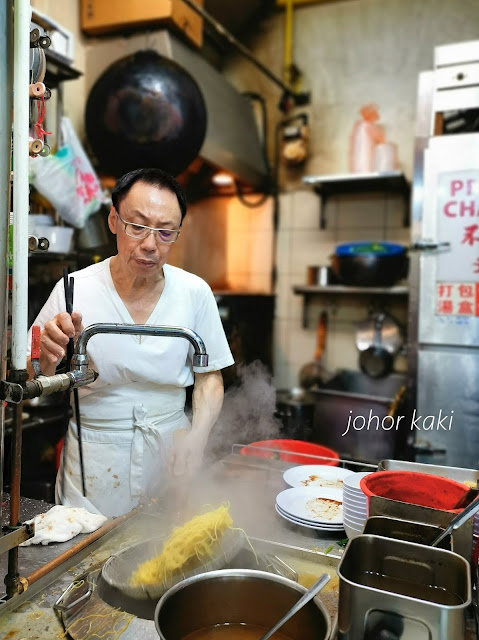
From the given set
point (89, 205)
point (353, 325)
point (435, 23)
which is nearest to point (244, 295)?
point (353, 325)

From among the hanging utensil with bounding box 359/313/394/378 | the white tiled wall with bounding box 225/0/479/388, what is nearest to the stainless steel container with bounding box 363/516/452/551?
the hanging utensil with bounding box 359/313/394/378

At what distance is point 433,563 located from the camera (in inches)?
40.5

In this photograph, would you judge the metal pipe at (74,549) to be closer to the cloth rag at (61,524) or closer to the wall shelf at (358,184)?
the cloth rag at (61,524)

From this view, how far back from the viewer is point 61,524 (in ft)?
4.78

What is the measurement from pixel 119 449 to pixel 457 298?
8.03ft

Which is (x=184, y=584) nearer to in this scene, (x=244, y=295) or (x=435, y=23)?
(x=244, y=295)

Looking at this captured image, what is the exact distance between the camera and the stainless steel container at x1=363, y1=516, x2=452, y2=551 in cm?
113

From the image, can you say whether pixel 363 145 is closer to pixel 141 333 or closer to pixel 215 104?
pixel 215 104


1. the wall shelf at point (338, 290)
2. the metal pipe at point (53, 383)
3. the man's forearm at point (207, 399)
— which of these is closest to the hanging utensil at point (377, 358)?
the wall shelf at point (338, 290)

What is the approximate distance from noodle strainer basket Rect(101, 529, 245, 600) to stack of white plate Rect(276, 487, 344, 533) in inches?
8.9

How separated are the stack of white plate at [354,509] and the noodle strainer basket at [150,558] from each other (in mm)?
294

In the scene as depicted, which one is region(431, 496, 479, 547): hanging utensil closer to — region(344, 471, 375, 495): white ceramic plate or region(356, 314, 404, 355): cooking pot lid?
region(344, 471, 375, 495): white ceramic plate

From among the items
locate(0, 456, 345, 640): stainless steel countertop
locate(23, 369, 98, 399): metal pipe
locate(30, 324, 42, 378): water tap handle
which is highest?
locate(30, 324, 42, 378): water tap handle

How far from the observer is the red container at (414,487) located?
1.38 m
